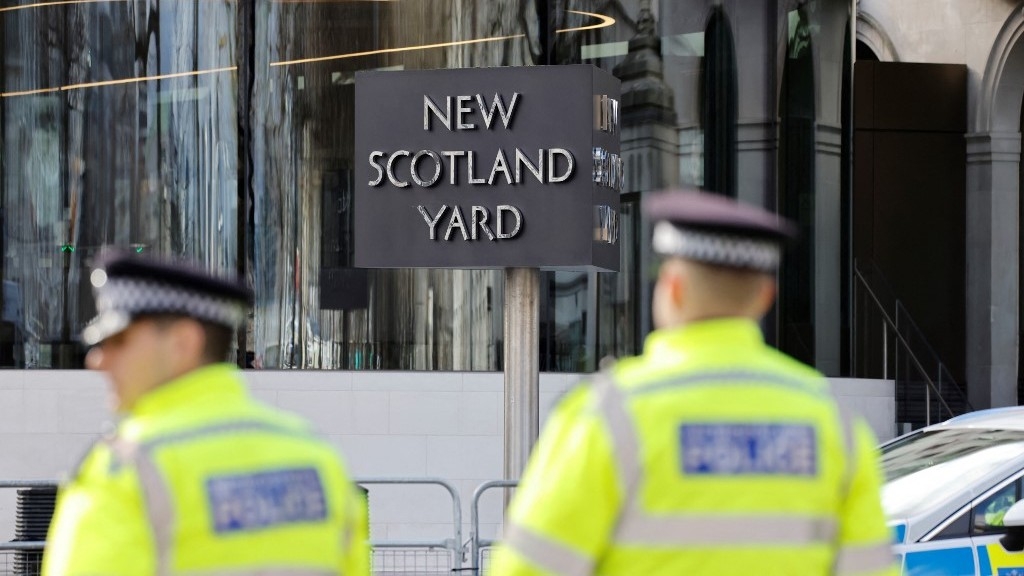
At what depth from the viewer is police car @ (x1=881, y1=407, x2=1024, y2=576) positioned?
741 cm

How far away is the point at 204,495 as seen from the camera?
3.11 metres

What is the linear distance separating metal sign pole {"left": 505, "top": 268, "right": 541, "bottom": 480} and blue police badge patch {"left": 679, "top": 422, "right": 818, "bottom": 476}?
23.3ft

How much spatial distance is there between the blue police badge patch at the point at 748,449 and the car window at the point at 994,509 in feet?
14.7

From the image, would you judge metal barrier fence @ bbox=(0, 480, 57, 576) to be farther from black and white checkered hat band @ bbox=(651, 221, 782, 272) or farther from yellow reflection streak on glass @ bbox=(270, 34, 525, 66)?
black and white checkered hat band @ bbox=(651, 221, 782, 272)

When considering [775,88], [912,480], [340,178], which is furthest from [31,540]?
[775,88]

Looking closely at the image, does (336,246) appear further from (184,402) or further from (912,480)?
(184,402)

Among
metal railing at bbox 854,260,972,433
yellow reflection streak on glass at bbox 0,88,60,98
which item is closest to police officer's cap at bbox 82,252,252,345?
yellow reflection streak on glass at bbox 0,88,60,98

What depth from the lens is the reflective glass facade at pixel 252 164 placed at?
48.1ft

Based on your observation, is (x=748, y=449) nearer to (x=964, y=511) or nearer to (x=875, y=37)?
(x=964, y=511)

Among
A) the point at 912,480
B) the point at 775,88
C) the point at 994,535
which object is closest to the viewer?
the point at 994,535

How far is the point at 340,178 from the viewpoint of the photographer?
579 inches

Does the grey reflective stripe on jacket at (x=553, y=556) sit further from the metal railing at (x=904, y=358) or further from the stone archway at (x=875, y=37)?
the stone archway at (x=875, y=37)

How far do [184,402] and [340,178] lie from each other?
38.1 feet

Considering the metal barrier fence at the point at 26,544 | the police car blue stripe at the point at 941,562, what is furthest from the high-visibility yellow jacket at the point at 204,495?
the metal barrier fence at the point at 26,544
